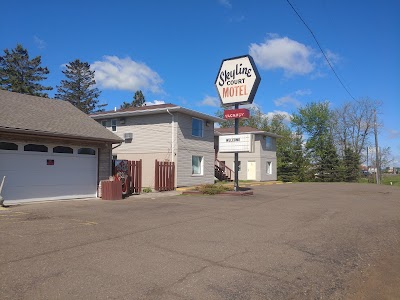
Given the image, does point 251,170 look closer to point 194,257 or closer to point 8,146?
point 8,146

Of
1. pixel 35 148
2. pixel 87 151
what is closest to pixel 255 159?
pixel 87 151

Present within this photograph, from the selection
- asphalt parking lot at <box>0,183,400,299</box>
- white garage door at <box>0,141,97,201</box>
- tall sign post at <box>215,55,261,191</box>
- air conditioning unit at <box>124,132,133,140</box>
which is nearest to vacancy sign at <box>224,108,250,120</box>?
tall sign post at <box>215,55,261,191</box>

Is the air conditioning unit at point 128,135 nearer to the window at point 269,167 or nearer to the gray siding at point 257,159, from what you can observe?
the gray siding at point 257,159

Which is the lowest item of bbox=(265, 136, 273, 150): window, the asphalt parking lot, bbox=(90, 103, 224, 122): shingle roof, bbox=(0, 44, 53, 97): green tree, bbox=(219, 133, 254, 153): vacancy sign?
the asphalt parking lot

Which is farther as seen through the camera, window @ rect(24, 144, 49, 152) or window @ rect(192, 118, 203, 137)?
window @ rect(192, 118, 203, 137)

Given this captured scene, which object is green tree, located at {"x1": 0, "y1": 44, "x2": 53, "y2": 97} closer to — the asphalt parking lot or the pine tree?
the pine tree

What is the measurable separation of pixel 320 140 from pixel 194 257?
52.5 m

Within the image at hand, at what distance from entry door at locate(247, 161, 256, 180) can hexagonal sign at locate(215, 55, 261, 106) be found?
1834 cm

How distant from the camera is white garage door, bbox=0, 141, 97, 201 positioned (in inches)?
563

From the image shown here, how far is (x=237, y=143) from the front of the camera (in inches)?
834

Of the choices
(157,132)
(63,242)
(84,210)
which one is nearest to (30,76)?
(157,132)

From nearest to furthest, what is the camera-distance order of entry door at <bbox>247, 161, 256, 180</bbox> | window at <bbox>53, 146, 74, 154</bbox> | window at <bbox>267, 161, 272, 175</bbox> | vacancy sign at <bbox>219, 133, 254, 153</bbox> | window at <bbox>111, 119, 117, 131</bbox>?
window at <bbox>53, 146, 74, 154</bbox>
vacancy sign at <bbox>219, 133, 254, 153</bbox>
window at <bbox>111, 119, 117, 131</bbox>
entry door at <bbox>247, 161, 256, 180</bbox>
window at <bbox>267, 161, 272, 175</bbox>

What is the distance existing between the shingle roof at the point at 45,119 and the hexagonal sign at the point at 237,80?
742 centimetres

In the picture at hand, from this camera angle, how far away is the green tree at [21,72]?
54375mm
